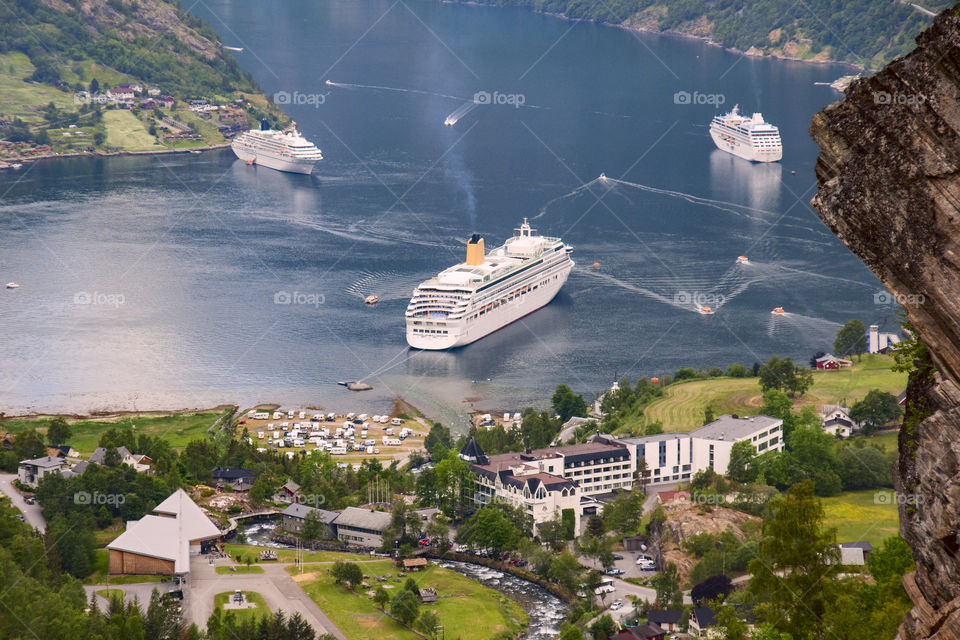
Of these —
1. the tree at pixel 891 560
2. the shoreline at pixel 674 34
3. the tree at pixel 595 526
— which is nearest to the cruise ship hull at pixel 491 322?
the tree at pixel 595 526

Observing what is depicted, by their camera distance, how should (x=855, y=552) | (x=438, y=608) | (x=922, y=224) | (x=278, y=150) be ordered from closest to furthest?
(x=922, y=224) → (x=438, y=608) → (x=855, y=552) → (x=278, y=150)

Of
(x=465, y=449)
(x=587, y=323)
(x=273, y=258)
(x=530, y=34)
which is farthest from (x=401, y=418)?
(x=530, y=34)

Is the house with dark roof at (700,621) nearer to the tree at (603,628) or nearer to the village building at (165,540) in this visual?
the tree at (603,628)

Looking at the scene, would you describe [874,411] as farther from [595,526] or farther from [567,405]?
[595,526]

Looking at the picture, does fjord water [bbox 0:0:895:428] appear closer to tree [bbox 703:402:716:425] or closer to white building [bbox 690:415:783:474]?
tree [bbox 703:402:716:425]

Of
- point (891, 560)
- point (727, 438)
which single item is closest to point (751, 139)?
point (727, 438)

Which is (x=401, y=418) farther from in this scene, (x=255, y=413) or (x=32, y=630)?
(x=32, y=630)
